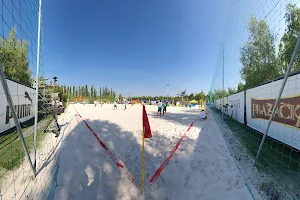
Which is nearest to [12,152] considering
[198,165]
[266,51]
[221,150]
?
[198,165]

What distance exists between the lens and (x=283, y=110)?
4.40m

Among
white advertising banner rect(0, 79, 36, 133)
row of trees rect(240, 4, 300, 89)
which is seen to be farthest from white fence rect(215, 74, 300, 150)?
white advertising banner rect(0, 79, 36, 133)

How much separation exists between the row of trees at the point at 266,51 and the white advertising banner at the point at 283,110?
12.0ft

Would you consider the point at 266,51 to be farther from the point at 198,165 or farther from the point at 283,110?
the point at 198,165

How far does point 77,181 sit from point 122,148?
1.51 m

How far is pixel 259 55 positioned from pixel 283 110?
10.4 meters

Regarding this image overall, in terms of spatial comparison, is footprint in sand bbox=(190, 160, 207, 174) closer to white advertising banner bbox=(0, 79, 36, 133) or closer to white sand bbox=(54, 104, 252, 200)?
white sand bbox=(54, 104, 252, 200)

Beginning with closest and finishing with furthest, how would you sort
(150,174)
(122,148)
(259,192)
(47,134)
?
(259,192), (150,174), (122,148), (47,134)

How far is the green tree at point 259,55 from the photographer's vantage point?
1116 centimetres

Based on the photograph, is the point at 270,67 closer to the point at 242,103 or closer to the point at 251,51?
the point at 251,51

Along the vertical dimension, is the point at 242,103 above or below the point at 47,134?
above

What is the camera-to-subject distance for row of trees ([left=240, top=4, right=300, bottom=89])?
9.91 meters

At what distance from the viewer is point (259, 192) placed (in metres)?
2.89

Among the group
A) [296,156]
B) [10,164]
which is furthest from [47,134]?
[296,156]
